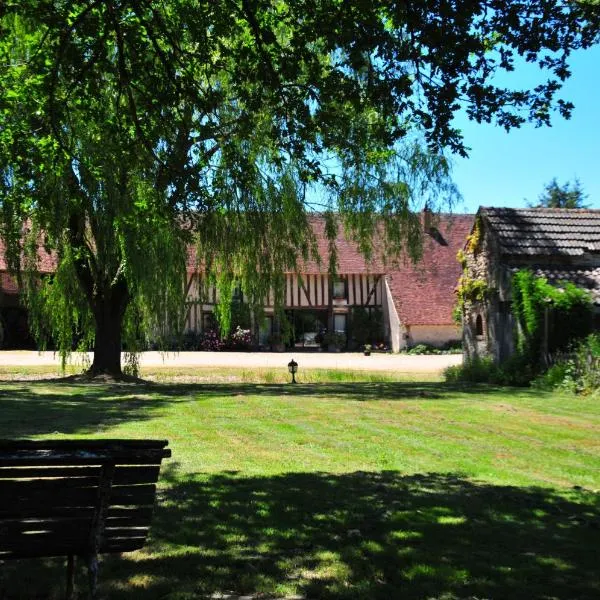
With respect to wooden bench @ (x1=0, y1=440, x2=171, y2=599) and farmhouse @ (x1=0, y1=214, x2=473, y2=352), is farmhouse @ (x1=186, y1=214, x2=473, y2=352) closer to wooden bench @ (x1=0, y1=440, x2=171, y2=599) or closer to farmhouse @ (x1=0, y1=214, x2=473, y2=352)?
farmhouse @ (x1=0, y1=214, x2=473, y2=352)

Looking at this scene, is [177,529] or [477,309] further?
[477,309]

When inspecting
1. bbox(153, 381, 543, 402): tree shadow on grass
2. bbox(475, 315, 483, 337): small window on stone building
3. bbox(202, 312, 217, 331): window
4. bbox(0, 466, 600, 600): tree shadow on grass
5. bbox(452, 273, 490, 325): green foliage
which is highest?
bbox(452, 273, 490, 325): green foliage

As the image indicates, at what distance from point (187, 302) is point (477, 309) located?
1026 cm

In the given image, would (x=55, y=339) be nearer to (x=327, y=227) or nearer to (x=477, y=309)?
(x=327, y=227)

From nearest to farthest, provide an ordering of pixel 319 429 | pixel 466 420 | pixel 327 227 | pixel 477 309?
pixel 319 429 → pixel 466 420 → pixel 327 227 → pixel 477 309

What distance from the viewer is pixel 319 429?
989 centimetres

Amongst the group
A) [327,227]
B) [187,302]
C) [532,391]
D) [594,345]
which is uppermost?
[327,227]

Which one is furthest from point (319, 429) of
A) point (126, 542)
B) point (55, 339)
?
point (55, 339)

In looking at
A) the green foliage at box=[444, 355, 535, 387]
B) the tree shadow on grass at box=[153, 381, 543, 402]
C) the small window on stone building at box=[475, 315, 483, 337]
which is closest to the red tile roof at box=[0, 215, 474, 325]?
the small window on stone building at box=[475, 315, 483, 337]

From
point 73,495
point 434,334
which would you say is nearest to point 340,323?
point 434,334

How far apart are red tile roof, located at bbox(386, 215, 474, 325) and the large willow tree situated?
23.2m

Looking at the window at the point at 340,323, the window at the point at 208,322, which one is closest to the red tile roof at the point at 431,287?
the window at the point at 340,323

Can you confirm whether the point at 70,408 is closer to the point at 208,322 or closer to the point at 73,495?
the point at 73,495

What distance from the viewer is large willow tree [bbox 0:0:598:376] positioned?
659 cm
